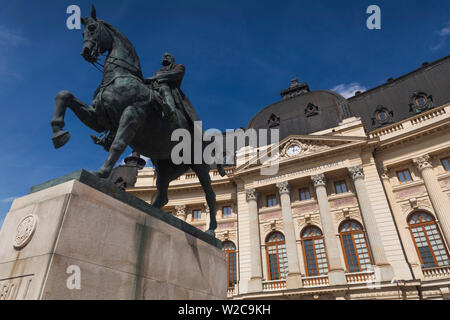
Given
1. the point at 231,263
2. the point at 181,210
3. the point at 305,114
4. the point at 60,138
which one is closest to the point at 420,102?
the point at 305,114

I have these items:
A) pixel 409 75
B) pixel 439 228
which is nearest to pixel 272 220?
pixel 439 228

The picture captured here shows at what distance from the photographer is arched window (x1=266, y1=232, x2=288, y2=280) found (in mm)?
24219

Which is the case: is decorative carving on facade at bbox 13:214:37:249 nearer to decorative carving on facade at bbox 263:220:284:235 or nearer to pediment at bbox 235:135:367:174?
decorative carving on facade at bbox 263:220:284:235

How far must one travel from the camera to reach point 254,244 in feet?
82.7

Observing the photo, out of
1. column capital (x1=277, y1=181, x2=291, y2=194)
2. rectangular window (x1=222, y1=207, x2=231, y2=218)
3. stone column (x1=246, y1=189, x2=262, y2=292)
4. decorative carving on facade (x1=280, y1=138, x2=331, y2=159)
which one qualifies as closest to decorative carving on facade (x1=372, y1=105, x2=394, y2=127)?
decorative carving on facade (x1=280, y1=138, x2=331, y2=159)

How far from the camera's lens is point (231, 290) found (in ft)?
80.5

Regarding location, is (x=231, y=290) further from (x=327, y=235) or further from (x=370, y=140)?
(x=370, y=140)

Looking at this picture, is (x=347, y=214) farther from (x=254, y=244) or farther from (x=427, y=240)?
(x=254, y=244)

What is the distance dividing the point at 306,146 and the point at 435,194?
10.5 m

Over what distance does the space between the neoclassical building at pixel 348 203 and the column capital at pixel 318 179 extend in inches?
4.7

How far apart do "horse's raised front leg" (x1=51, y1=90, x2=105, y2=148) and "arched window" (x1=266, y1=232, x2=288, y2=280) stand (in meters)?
22.9

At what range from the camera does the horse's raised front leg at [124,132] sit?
4.18 meters

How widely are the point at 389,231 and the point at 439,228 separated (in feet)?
12.0

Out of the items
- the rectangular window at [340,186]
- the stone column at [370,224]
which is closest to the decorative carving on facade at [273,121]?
the rectangular window at [340,186]
